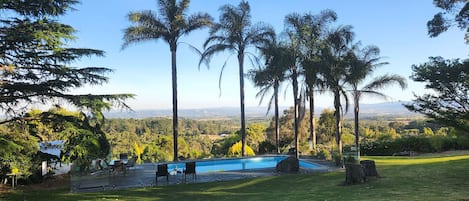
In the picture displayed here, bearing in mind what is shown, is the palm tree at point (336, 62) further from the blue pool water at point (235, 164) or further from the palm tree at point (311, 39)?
the blue pool water at point (235, 164)

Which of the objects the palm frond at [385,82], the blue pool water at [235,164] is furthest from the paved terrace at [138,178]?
Answer: the palm frond at [385,82]

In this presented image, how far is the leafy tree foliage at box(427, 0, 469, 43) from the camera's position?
8805mm

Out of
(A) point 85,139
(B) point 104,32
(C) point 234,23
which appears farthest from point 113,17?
(A) point 85,139

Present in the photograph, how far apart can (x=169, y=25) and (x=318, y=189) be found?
1075 centimetres

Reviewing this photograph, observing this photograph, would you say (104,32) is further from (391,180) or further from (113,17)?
(391,180)

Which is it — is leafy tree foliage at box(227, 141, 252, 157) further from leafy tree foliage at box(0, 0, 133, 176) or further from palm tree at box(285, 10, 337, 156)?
leafy tree foliage at box(0, 0, 133, 176)

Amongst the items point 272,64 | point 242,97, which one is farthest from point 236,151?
point 272,64

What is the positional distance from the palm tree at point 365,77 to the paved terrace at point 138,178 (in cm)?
375

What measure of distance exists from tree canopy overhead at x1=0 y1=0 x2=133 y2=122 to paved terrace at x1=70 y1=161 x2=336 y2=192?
2709 mm

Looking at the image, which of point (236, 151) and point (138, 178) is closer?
point (138, 178)

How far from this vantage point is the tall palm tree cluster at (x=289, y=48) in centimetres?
1399

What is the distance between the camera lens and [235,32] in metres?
16.8

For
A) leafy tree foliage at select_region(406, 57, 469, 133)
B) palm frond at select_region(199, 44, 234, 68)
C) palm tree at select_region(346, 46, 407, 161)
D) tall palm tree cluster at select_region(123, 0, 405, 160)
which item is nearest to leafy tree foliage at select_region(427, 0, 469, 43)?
leafy tree foliage at select_region(406, 57, 469, 133)

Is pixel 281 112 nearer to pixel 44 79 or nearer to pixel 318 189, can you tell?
pixel 318 189
